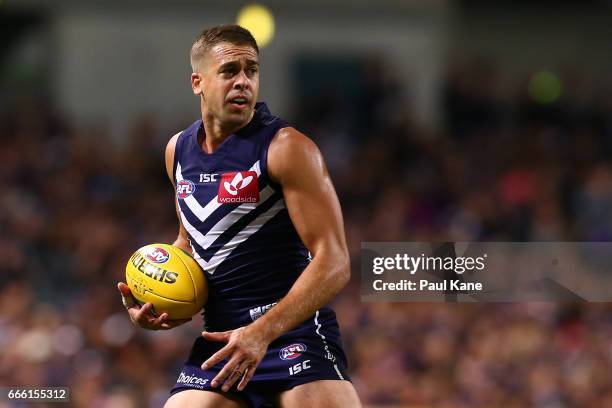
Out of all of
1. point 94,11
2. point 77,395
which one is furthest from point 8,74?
point 77,395

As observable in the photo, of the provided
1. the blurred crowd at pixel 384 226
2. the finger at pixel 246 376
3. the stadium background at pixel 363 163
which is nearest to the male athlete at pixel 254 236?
the finger at pixel 246 376

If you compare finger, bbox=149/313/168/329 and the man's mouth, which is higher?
the man's mouth

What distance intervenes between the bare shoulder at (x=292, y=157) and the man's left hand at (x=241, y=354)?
0.66 metres

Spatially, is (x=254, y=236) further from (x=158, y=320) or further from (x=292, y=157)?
(x=158, y=320)

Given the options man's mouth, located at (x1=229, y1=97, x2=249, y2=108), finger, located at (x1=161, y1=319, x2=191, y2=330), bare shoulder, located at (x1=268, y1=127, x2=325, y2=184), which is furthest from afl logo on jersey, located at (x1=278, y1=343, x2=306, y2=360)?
man's mouth, located at (x1=229, y1=97, x2=249, y2=108)

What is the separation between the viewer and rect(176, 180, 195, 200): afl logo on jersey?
485cm

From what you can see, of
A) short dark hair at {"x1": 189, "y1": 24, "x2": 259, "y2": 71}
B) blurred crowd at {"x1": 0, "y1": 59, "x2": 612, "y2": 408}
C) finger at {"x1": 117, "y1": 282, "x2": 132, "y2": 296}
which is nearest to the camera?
short dark hair at {"x1": 189, "y1": 24, "x2": 259, "y2": 71}

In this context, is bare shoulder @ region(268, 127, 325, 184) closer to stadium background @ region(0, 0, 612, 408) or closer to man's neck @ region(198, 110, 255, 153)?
man's neck @ region(198, 110, 255, 153)

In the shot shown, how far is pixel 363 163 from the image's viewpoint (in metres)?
12.6

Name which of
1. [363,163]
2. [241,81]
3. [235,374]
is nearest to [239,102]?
[241,81]

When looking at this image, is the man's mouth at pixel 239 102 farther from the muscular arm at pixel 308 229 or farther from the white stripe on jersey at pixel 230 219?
the white stripe on jersey at pixel 230 219

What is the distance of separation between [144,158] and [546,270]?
6.07m

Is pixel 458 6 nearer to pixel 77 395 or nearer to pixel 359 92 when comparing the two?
pixel 359 92

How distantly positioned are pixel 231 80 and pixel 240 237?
64cm
